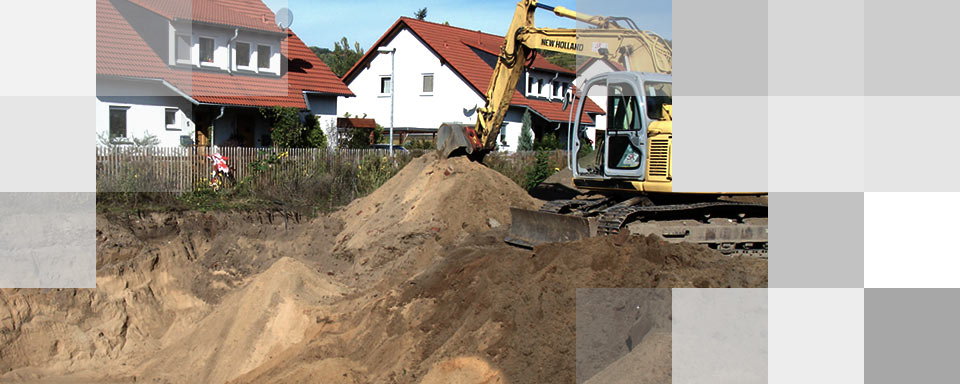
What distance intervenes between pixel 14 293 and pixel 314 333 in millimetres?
5928

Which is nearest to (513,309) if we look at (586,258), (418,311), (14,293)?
(586,258)

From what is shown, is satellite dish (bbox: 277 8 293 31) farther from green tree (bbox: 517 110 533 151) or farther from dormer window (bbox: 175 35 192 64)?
green tree (bbox: 517 110 533 151)

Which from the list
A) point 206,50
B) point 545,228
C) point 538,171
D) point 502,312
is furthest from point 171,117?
point 502,312

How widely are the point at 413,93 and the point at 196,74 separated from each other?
39.0 ft

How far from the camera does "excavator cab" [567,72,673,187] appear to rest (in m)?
10.8

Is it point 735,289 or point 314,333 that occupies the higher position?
point 735,289

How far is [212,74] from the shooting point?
24.4m

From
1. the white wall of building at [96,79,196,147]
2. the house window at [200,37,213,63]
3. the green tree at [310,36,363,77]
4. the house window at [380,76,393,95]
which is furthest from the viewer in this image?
the green tree at [310,36,363,77]

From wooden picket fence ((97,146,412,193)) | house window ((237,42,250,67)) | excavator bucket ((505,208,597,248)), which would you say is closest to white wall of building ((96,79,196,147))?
house window ((237,42,250,67))

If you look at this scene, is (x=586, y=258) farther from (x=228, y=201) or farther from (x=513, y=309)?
(x=228, y=201)

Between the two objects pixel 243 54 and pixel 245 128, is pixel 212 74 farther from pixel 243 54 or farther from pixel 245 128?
pixel 245 128

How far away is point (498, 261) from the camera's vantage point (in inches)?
377

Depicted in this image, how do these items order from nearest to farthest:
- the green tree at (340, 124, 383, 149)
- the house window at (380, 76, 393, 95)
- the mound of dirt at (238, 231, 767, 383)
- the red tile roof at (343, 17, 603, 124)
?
the mound of dirt at (238, 231, 767, 383), the green tree at (340, 124, 383, 149), the red tile roof at (343, 17, 603, 124), the house window at (380, 76, 393, 95)

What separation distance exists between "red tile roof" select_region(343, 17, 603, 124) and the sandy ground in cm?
1709
